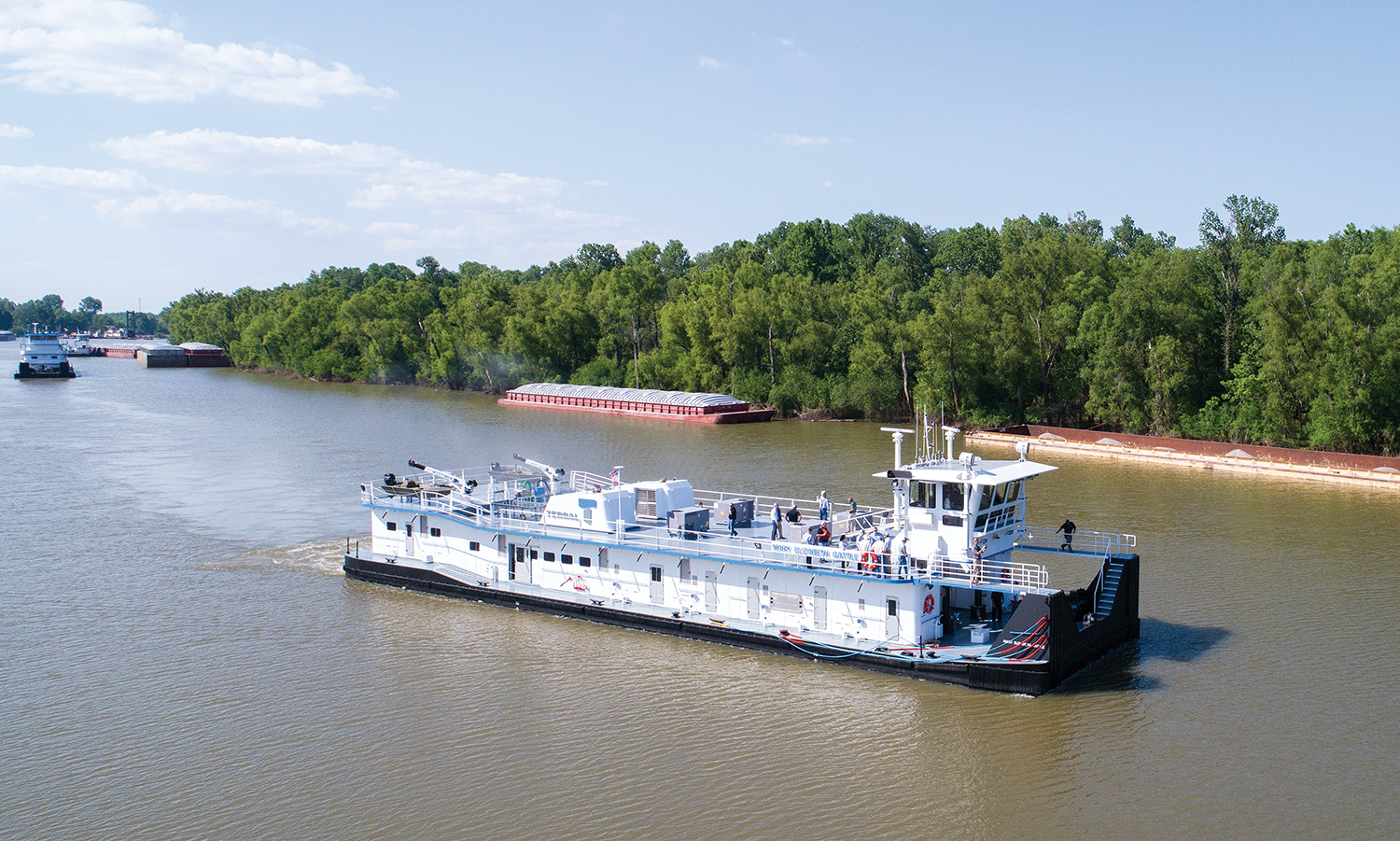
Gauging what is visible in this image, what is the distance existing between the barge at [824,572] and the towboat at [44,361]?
12104 centimetres

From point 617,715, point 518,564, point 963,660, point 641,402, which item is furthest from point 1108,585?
point 641,402

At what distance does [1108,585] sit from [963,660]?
527 cm

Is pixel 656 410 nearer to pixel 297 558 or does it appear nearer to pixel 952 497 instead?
pixel 297 558

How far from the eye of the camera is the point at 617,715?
73.3 ft

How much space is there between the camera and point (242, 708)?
22844 mm

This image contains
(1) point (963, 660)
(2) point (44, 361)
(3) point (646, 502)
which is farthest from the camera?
(2) point (44, 361)

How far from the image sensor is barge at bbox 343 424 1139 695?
24016mm

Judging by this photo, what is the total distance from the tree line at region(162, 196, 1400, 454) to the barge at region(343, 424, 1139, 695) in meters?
38.0

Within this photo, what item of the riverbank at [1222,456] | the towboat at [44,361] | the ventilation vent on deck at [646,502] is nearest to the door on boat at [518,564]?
the ventilation vent on deck at [646,502]

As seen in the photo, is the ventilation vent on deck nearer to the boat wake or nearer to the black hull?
the black hull

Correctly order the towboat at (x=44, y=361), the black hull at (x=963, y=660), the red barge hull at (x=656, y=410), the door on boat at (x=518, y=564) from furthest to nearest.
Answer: the towboat at (x=44, y=361) < the red barge hull at (x=656, y=410) < the door on boat at (x=518, y=564) < the black hull at (x=963, y=660)

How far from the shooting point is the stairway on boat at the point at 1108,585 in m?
25.6

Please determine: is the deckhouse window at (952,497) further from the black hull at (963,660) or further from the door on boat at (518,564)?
the door on boat at (518,564)

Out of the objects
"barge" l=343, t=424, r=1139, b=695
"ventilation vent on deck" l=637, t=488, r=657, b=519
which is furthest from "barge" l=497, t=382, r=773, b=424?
"ventilation vent on deck" l=637, t=488, r=657, b=519
